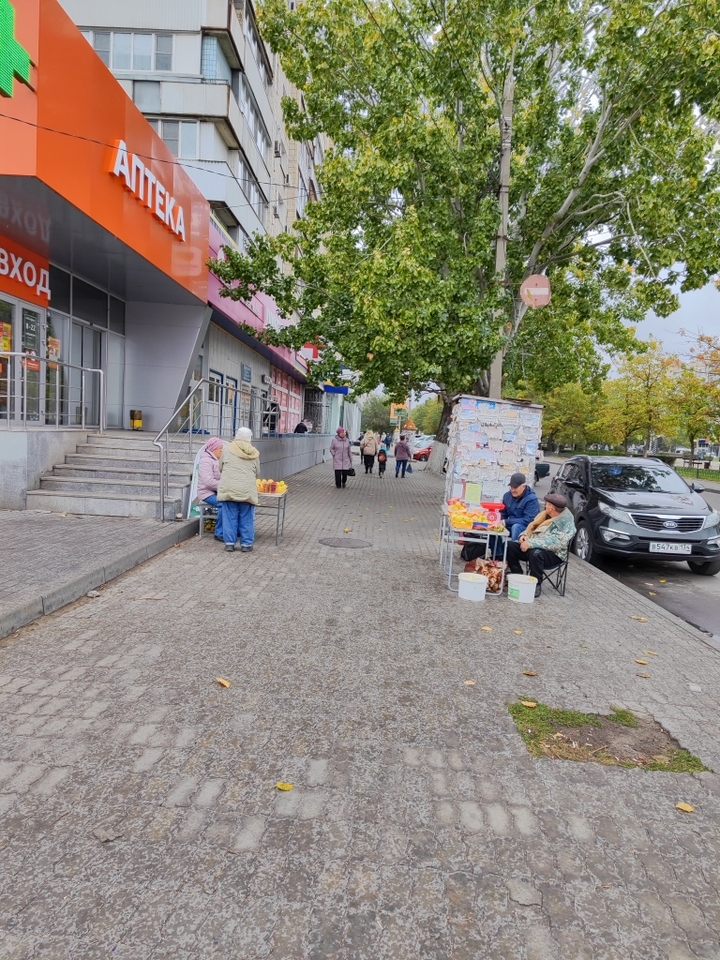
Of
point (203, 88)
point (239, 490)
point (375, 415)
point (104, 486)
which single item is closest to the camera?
point (239, 490)

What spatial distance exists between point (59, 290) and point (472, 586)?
10670mm

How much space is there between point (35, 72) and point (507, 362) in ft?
43.4

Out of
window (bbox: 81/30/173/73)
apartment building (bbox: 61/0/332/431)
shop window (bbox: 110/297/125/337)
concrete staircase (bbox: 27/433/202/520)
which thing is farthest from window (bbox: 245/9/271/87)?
concrete staircase (bbox: 27/433/202/520)

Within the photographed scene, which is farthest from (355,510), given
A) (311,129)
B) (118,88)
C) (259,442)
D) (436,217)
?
(311,129)

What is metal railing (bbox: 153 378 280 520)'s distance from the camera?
33.8 ft

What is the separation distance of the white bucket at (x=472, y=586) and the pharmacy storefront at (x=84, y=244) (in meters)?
7.10

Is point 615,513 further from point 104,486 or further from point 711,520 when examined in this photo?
point 104,486

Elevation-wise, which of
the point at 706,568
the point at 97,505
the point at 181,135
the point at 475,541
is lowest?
the point at 706,568

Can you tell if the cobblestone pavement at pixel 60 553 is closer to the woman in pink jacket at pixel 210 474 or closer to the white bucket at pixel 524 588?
the woman in pink jacket at pixel 210 474

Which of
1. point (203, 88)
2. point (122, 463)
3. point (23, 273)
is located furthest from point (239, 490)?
point (203, 88)

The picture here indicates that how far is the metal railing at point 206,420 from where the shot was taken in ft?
33.8

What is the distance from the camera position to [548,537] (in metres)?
6.88

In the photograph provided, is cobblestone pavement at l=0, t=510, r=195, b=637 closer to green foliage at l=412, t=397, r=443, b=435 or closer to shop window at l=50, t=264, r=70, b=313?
shop window at l=50, t=264, r=70, b=313

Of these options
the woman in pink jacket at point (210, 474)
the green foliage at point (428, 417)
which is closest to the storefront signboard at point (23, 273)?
the woman in pink jacket at point (210, 474)
